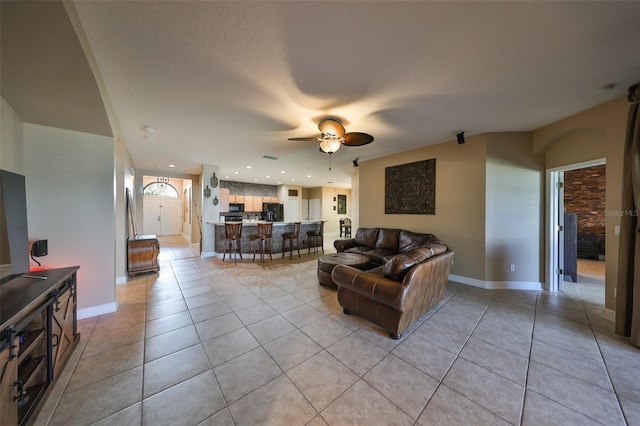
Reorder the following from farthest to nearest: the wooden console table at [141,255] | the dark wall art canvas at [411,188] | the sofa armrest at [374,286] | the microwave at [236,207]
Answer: the microwave at [236,207], the dark wall art canvas at [411,188], the wooden console table at [141,255], the sofa armrest at [374,286]

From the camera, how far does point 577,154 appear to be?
318 cm

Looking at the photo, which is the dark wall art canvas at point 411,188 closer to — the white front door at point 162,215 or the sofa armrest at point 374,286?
the sofa armrest at point 374,286

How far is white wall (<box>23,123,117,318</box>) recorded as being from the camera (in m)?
2.40

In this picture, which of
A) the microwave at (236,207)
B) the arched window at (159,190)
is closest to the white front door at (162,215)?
the arched window at (159,190)

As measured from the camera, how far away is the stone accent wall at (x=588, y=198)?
5598 millimetres

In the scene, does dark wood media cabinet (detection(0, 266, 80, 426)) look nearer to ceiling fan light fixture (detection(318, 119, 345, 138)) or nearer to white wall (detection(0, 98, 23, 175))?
white wall (detection(0, 98, 23, 175))

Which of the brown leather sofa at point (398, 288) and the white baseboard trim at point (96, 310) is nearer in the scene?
the brown leather sofa at point (398, 288)

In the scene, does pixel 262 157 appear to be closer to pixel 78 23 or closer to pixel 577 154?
pixel 78 23

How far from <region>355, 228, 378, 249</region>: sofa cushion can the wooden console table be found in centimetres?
447

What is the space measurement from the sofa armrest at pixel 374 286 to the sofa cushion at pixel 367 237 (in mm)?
2399

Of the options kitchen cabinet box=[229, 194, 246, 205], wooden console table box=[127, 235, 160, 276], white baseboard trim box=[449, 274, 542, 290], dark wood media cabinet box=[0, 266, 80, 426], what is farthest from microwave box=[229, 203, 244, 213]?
white baseboard trim box=[449, 274, 542, 290]

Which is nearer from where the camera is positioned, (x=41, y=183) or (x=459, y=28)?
(x=459, y=28)

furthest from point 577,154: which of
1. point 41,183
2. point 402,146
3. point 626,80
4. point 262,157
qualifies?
point 41,183

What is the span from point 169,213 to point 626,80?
43.8 ft
